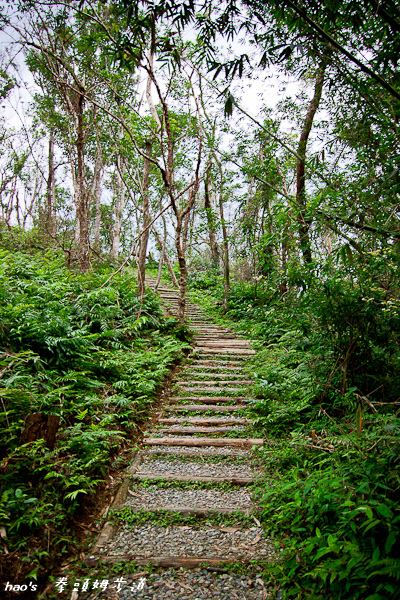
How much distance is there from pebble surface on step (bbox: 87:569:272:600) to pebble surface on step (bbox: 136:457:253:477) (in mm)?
1096

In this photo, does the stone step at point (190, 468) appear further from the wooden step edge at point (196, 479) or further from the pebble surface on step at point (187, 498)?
the pebble surface on step at point (187, 498)

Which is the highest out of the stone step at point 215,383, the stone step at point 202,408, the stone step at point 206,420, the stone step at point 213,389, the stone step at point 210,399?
the stone step at point 215,383

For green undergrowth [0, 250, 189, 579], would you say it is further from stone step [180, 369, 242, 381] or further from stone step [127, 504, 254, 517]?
stone step [127, 504, 254, 517]

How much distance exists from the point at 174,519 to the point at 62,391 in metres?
1.49

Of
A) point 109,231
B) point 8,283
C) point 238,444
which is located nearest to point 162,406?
point 238,444

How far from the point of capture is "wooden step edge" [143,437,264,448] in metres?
3.67

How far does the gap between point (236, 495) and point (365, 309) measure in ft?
6.97

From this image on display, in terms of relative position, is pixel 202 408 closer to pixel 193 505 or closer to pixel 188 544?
pixel 193 505

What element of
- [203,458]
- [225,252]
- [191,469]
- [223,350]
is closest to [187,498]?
[191,469]

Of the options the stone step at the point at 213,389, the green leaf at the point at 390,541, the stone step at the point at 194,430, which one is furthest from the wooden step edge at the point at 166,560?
the stone step at the point at 213,389

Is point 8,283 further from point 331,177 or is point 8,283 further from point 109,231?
point 109,231

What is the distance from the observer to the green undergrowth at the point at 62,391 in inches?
85.2

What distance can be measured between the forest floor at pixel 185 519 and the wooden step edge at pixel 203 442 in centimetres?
1

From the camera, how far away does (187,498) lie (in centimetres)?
283
